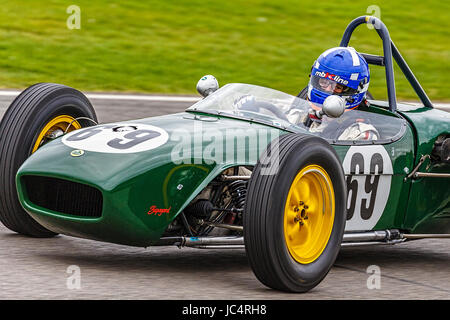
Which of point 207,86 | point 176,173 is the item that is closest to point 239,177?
point 176,173

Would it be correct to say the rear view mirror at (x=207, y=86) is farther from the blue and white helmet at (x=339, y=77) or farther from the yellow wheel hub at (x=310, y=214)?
the yellow wheel hub at (x=310, y=214)

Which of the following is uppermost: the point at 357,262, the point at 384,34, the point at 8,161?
the point at 384,34

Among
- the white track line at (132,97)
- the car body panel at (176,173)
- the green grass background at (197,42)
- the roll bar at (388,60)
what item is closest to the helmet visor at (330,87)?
the roll bar at (388,60)

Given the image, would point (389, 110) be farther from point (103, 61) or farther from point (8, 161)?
point (103, 61)

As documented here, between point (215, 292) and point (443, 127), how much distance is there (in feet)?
7.72

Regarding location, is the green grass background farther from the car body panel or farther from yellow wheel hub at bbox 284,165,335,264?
yellow wheel hub at bbox 284,165,335,264

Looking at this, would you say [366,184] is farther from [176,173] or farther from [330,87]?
[176,173]

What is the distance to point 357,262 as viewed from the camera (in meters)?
6.26

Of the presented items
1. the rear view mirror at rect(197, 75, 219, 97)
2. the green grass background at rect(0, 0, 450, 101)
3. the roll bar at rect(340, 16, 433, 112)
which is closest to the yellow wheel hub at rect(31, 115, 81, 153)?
the rear view mirror at rect(197, 75, 219, 97)

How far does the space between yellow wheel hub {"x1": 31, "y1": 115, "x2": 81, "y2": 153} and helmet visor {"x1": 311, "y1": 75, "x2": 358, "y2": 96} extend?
5.45 feet

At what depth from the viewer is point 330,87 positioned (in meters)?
6.39

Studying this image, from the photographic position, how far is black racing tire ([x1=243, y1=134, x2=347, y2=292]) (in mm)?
4875

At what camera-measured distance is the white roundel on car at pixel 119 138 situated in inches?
208

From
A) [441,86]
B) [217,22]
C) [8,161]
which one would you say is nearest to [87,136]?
[8,161]
